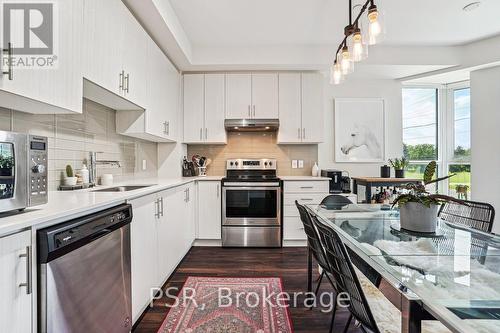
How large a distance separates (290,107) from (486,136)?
8.93 ft

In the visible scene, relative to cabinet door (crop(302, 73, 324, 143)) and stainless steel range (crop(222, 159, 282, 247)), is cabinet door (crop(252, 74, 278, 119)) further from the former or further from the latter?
stainless steel range (crop(222, 159, 282, 247))

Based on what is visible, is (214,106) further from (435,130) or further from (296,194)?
(435,130)

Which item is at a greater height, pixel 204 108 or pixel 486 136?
pixel 204 108

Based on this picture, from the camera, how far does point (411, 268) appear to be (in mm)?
984

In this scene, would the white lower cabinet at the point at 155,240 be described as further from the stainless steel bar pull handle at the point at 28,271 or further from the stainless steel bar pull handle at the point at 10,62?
the stainless steel bar pull handle at the point at 10,62

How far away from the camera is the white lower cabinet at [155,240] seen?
175 centimetres

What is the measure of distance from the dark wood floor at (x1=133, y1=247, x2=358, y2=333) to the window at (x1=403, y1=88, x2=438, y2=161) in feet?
8.79

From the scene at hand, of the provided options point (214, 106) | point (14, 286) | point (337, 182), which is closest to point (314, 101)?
point (337, 182)

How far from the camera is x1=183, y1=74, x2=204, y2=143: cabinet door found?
3.74 m

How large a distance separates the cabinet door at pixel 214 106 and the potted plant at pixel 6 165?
2840mm

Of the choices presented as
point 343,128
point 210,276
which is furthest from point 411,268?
point 343,128

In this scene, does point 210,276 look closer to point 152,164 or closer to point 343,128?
point 152,164

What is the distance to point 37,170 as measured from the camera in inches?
41.9

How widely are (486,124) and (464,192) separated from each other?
44.4 inches
